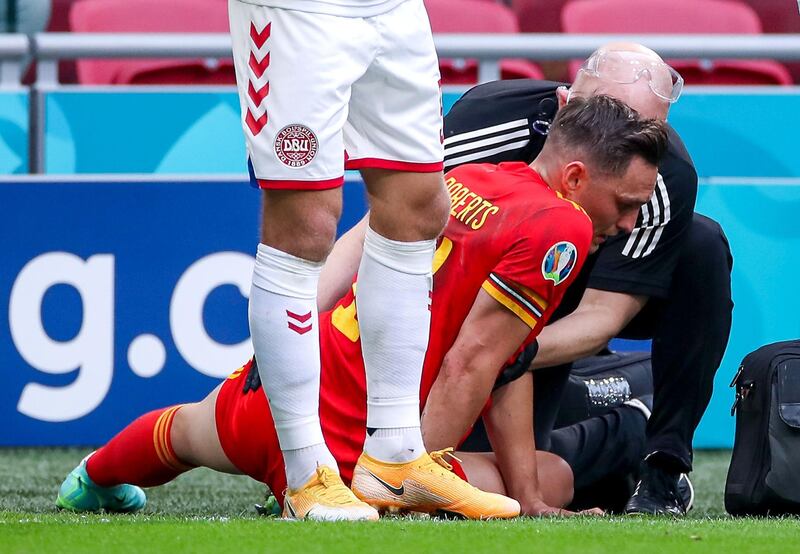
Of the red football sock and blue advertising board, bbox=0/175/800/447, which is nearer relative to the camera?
the red football sock

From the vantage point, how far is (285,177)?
2.11 m

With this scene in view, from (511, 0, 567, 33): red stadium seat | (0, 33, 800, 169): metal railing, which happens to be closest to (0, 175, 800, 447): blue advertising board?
(0, 33, 800, 169): metal railing

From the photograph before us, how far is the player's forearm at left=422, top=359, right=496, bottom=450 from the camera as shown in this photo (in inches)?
89.5

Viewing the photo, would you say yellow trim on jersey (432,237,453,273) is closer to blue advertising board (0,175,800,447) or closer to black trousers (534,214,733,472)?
black trousers (534,214,733,472)

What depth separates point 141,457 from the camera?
2.48m

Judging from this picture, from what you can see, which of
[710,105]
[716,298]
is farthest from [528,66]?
[716,298]

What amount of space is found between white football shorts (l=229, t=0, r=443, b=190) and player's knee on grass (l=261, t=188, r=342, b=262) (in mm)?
22

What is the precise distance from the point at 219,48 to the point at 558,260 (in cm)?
206

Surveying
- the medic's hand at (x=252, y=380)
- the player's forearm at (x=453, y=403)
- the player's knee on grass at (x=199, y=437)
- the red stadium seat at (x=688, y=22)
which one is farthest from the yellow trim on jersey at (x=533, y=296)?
the red stadium seat at (x=688, y=22)

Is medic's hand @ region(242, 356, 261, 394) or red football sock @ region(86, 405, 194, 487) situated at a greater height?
medic's hand @ region(242, 356, 261, 394)

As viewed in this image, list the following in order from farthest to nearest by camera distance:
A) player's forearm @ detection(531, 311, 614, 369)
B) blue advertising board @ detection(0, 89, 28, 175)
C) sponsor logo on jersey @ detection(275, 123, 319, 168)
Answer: blue advertising board @ detection(0, 89, 28, 175) < player's forearm @ detection(531, 311, 614, 369) < sponsor logo on jersey @ detection(275, 123, 319, 168)

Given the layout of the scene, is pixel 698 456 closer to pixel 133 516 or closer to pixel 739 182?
pixel 739 182

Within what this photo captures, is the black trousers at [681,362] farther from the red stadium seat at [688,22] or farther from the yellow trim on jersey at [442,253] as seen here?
the red stadium seat at [688,22]

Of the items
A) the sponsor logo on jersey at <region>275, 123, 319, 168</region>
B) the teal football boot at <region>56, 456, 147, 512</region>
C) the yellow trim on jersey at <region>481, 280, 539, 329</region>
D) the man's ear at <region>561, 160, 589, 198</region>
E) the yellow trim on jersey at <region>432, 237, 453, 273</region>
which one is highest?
the sponsor logo on jersey at <region>275, 123, 319, 168</region>
